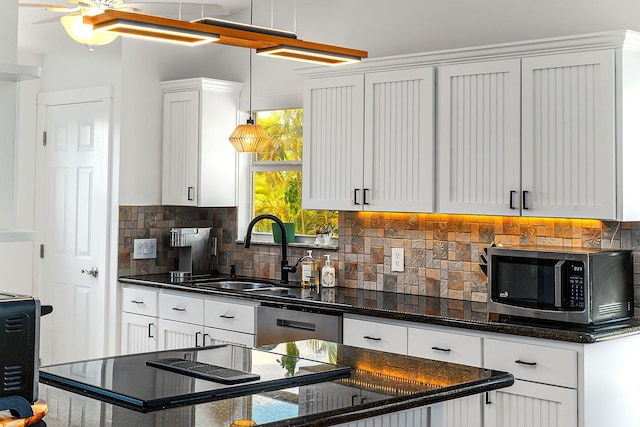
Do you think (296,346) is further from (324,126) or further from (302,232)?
(302,232)

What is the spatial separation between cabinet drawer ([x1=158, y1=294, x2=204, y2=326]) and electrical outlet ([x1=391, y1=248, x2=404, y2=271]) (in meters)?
1.20

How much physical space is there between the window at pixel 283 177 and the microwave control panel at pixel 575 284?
203 centimetres

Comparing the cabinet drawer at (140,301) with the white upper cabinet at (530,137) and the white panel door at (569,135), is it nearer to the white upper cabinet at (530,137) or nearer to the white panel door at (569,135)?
the white upper cabinet at (530,137)

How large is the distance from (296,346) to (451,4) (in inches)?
96.3

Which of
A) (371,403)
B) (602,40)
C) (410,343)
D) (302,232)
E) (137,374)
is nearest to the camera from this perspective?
(371,403)

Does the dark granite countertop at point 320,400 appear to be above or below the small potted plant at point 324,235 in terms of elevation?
below

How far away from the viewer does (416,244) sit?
4.75 metres

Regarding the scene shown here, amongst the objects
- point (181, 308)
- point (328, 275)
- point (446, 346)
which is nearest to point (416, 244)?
point (328, 275)

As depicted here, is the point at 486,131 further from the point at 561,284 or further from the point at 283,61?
the point at 283,61

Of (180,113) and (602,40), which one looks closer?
(602,40)

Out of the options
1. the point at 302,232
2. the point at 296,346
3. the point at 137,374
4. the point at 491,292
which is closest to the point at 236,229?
the point at 302,232

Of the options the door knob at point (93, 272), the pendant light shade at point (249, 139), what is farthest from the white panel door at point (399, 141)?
the door knob at point (93, 272)

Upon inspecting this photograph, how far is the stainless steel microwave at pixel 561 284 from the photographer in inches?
139

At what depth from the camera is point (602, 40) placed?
3.64m
